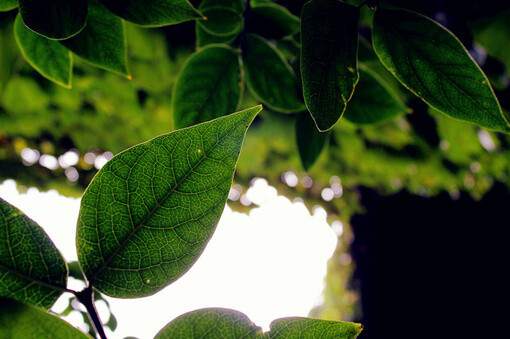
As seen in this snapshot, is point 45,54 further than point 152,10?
Yes

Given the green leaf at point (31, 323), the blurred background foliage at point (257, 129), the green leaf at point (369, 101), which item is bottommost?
the blurred background foliage at point (257, 129)

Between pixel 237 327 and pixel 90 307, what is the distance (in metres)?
0.14

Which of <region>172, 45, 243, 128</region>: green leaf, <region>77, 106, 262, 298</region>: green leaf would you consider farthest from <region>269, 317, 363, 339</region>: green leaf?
<region>172, 45, 243, 128</region>: green leaf

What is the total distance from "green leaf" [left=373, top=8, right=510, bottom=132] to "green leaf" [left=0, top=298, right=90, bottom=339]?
0.45 metres

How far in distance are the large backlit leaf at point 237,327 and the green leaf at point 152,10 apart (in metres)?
0.36

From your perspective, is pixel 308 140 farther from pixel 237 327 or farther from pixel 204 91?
pixel 237 327

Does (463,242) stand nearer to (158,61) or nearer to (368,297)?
(368,297)

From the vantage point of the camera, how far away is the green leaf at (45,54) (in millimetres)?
521

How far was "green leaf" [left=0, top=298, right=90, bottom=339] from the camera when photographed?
0.85ft

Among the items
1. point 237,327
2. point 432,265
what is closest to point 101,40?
point 237,327

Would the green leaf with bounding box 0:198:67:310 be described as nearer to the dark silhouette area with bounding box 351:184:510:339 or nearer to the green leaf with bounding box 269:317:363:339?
the green leaf with bounding box 269:317:363:339

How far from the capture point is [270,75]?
0.63 m

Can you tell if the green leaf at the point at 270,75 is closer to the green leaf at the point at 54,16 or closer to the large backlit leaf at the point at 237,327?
the green leaf at the point at 54,16

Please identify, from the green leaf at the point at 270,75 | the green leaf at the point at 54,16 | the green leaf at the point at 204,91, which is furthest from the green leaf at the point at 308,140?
the green leaf at the point at 54,16
